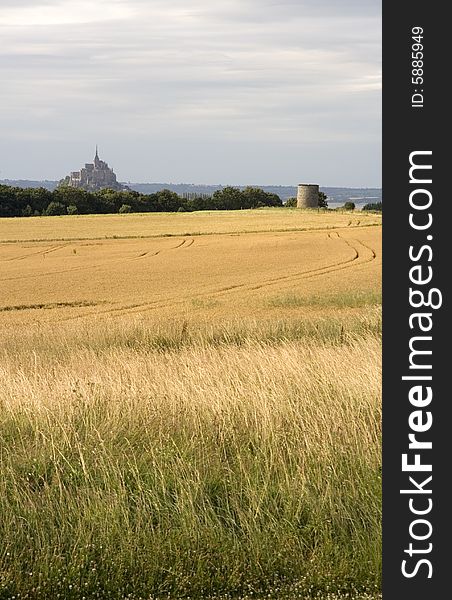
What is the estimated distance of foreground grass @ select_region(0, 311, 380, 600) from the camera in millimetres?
5277

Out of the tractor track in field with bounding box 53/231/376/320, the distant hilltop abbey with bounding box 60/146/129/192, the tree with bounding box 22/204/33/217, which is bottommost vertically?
the tractor track in field with bounding box 53/231/376/320

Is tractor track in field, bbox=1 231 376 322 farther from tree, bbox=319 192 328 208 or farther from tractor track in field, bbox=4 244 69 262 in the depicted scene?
tree, bbox=319 192 328 208

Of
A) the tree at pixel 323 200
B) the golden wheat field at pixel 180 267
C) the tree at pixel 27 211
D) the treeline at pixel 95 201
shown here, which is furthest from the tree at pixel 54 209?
the tree at pixel 323 200

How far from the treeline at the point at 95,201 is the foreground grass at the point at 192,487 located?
87.5 metres

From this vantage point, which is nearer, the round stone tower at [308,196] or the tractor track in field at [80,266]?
the tractor track in field at [80,266]

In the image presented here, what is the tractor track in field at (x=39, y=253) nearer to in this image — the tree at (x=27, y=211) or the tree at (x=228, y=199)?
the tree at (x=27, y=211)

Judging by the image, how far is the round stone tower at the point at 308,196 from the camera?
351 ft

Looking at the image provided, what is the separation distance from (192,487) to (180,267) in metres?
34.3

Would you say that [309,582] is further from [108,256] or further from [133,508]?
[108,256]

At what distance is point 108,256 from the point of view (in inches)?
1816

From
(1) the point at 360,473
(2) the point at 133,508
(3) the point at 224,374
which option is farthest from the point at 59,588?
(3) the point at 224,374

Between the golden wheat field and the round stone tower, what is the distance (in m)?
32.6

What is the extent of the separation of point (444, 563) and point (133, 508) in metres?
2.78

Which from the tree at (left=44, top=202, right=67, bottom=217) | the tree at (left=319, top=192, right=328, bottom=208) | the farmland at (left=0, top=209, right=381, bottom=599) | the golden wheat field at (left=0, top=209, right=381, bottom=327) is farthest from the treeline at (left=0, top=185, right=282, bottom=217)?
the farmland at (left=0, top=209, right=381, bottom=599)
